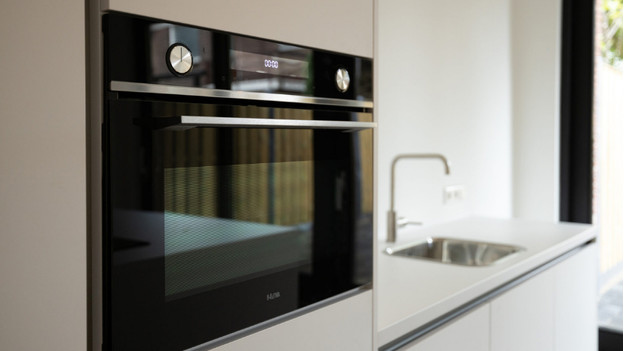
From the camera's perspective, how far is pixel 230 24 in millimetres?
904

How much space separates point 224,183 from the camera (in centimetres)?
93

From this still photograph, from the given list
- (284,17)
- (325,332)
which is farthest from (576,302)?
(284,17)

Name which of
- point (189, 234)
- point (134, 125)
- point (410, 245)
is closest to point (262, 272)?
point (189, 234)

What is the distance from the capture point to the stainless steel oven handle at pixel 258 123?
81cm

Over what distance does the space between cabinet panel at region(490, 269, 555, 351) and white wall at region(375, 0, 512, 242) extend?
0.65 metres

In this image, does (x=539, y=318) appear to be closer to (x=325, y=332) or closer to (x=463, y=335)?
(x=463, y=335)

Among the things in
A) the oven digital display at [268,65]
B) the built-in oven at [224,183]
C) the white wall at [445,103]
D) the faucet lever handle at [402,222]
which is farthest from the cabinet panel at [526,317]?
the oven digital display at [268,65]

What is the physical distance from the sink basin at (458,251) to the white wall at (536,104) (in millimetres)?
1292

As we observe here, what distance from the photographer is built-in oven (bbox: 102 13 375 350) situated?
2.52 feet

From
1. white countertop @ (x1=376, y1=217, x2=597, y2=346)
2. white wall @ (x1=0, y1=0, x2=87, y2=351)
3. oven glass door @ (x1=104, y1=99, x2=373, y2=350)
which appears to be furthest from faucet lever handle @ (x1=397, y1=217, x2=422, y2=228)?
white wall @ (x1=0, y1=0, x2=87, y2=351)

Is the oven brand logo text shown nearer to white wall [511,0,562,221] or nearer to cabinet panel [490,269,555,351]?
cabinet panel [490,269,555,351]

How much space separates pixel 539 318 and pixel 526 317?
0.51 ft

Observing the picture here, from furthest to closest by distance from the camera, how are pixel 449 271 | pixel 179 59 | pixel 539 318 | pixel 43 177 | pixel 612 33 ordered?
pixel 612 33 < pixel 539 318 < pixel 449 271 < pixel 179 59 < pixel 43 177

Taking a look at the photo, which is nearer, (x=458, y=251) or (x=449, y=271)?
(x=449, y=271)
